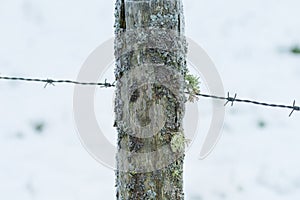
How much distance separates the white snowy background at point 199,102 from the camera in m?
2.22

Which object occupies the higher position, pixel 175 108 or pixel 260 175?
pixel 260 175

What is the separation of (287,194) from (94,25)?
133 cm

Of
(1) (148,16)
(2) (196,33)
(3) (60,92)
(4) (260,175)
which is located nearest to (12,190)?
(3) (60,92)

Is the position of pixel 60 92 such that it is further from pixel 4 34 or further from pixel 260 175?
pixel 260 175

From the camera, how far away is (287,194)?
86.1 inches

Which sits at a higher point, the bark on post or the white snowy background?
Answer: the white snowy background

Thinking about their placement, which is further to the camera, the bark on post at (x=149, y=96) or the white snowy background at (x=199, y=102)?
the white snowy background at (x=199, y=102)

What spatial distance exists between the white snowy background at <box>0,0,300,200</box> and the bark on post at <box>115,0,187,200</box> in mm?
1156

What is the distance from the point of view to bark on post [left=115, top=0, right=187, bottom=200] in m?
1.03

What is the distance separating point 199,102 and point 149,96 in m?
1.51

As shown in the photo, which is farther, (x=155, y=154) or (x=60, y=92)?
(x=60, y=92)

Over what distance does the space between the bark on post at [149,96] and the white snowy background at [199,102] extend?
3.79 ft

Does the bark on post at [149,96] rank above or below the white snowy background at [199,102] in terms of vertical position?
below

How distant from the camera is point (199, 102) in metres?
2.52
